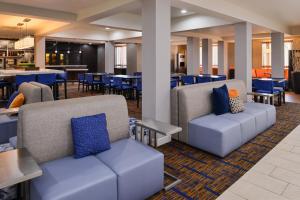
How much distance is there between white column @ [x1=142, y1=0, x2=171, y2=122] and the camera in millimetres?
3668

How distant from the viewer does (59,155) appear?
2291 millimetres

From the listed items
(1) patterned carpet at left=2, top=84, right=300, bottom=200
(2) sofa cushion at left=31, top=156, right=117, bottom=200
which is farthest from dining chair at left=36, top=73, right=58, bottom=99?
(2) sofa cushion at left=31, top=156, right=117, bottom=200

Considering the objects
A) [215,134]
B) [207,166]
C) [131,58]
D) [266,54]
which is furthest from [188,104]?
[131,58]

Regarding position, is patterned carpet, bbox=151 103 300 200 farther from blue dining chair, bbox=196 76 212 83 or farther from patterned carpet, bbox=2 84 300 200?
blue dining chair, bbox=196 76 212 83

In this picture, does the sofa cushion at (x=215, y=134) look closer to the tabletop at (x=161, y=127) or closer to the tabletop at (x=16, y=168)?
the tabletop at (x=161, y=127)

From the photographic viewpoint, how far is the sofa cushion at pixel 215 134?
3.28 meters

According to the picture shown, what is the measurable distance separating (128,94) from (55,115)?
6.22m

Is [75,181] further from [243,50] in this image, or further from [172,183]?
[243,50]

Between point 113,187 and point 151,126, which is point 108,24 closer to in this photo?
point 151,126

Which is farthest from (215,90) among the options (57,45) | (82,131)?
(57,45)

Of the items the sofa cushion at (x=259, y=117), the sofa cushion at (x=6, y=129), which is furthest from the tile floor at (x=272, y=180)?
the sofa cushion at (x=6, y=129)

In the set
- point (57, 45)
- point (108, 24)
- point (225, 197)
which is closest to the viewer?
point (225, 197)

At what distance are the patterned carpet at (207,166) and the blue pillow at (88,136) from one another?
79 cm

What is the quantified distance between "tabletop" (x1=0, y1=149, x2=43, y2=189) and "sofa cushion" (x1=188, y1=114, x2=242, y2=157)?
241 centimetres
